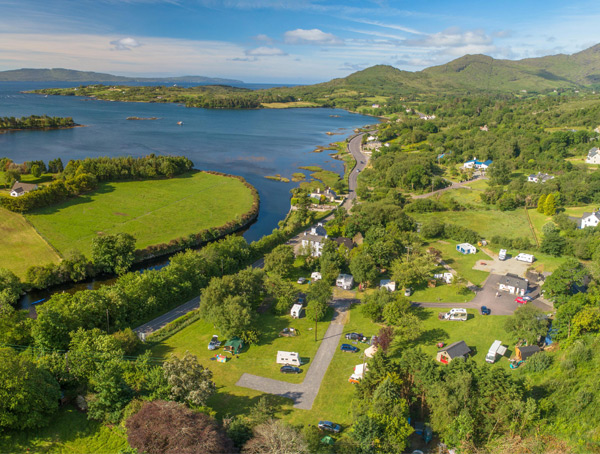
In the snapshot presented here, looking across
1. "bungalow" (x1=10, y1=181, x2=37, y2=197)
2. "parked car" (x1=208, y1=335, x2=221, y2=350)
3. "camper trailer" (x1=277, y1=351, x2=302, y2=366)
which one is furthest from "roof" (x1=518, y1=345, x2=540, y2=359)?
"bungalow" (x1=10, y1=181, x2=37, y2=197)

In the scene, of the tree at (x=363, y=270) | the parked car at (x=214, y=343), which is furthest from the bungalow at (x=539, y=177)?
the parked car at (x=214, y=343)

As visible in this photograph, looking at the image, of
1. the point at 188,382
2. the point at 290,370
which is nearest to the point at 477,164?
the point at 290,370

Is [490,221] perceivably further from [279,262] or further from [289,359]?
[289,359]

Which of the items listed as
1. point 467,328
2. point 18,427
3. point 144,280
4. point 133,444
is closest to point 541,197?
point 467,328

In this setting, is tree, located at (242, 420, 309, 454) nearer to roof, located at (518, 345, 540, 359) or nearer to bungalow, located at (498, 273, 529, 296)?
roof, located at (518, 345, 540, 359)

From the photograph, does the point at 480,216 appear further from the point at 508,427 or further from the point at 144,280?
the point at 144,280
